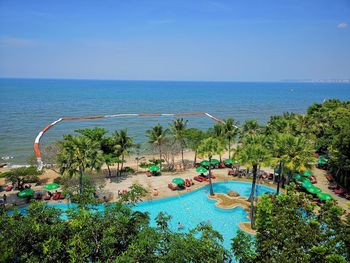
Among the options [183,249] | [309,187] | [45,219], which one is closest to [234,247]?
[183,249]

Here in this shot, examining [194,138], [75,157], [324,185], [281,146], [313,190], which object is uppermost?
[281,146]

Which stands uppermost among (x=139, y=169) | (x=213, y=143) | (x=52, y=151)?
(x=213, y=143)

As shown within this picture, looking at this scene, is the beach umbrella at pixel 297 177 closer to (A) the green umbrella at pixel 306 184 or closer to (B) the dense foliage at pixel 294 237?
(A) the green umbrella at pixel 306 184

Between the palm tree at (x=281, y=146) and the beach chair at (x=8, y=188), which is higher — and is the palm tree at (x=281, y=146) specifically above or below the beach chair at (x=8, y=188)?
above

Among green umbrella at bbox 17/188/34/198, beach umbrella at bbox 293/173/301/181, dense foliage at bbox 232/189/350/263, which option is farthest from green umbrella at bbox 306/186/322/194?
green umbrella at bbox 17/188/34/198

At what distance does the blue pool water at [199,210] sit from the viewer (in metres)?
26.3

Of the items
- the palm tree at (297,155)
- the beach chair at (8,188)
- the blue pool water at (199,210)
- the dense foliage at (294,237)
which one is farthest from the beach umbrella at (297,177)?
the beach chair at (8,188)

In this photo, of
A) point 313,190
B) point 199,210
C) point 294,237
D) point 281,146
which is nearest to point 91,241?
point 294,237

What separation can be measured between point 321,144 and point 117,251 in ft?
118

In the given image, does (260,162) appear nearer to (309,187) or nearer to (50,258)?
(309,187)

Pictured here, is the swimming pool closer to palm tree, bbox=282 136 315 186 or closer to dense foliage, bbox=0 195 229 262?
palm tree, bbox=282 136 315 186

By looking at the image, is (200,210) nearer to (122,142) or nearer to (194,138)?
(194,138)

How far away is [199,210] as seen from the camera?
2931 cm

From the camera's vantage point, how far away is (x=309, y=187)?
1222 inches
